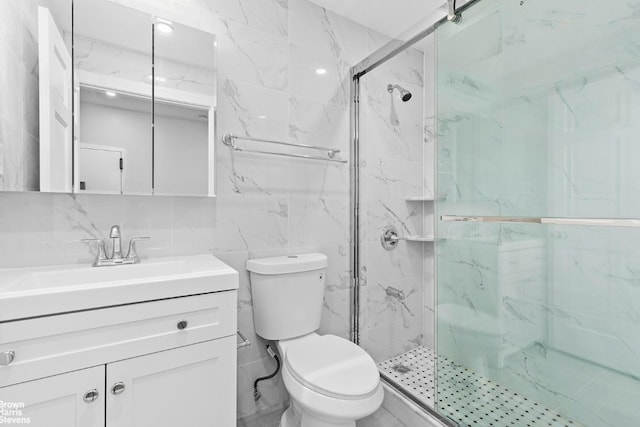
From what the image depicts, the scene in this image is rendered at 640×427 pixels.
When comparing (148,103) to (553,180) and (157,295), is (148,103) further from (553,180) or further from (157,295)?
(553,180)

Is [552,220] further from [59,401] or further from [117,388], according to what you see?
[59,401]

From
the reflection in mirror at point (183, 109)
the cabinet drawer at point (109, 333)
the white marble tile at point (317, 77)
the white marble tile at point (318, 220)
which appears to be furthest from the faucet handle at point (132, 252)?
the white marble tile at point (317, 77)

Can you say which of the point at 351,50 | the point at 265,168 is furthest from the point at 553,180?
the point at 351,50

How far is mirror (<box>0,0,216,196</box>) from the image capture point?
1.10 metres

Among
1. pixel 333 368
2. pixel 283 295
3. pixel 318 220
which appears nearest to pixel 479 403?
pixel 333 368

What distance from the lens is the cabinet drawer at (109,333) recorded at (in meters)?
0.80

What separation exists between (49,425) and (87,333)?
9.8 inches

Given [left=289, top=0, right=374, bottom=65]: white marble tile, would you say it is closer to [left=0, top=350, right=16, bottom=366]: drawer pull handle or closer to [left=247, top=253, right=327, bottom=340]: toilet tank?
[left=247, top=253, right=327, bottom=340]: toilet tank

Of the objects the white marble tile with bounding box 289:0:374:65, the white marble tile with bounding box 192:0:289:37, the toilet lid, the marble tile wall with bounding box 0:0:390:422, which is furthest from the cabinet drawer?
the white marble tile with bounding box 289:0:374:65

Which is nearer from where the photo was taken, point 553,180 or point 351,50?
point 553,180

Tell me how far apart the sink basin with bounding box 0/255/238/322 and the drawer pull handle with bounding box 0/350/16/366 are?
0.08 metres

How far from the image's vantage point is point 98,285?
90 centimetres

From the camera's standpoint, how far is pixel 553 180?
39.8 inches

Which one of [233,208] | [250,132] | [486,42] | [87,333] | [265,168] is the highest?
[486,42]
